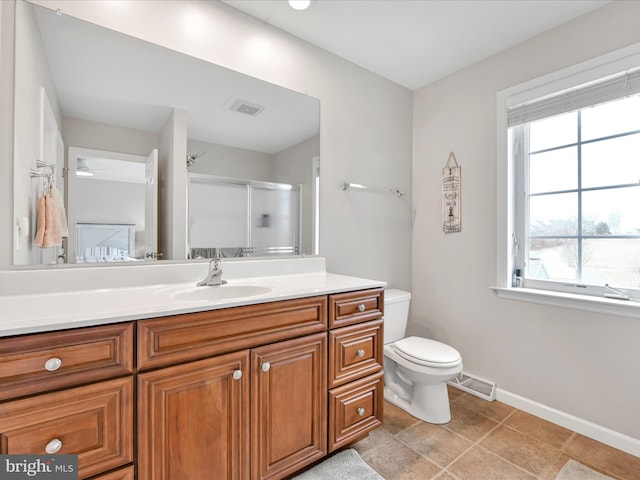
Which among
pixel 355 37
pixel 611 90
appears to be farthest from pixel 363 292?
pixel 611 90

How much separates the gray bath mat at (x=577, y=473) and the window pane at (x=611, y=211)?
1.23m

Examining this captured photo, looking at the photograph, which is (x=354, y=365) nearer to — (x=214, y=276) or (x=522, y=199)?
(x=214, y=276)

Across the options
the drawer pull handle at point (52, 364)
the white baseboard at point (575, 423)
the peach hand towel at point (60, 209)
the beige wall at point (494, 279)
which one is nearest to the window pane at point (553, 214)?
the beige wall at point (494, 279)

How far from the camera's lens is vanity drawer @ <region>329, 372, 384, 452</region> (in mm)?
1412

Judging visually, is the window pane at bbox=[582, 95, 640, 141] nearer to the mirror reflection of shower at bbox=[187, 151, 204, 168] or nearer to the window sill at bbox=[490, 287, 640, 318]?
the window sill at bbox=[490, 287, 640, 318]

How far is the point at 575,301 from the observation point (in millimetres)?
1762

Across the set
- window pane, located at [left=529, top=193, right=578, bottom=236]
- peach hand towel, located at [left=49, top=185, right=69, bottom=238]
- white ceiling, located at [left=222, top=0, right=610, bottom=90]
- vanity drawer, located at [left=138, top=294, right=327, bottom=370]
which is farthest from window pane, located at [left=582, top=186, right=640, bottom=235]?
peach hand towel, located at [left=49, top=185, right=69, bottom=238]

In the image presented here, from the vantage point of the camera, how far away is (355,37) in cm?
196

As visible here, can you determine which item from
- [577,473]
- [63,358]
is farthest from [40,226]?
[577,473]

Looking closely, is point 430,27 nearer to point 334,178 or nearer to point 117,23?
point 334,178

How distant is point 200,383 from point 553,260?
216 cm

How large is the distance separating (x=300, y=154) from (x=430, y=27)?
1119mm

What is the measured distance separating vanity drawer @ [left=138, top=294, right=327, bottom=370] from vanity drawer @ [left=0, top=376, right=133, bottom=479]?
0.37 ft

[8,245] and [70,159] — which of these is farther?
[70,159]
